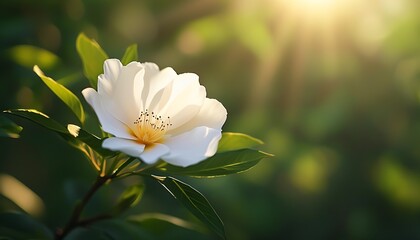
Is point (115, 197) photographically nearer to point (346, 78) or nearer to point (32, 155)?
point (32, 155)

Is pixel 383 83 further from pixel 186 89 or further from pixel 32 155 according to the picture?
pixel 186 89

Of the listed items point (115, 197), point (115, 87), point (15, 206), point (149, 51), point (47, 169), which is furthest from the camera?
point (149, 51)

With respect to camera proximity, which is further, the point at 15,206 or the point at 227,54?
the point at 227,54

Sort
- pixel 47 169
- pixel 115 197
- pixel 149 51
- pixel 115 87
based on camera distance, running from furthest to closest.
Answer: pixel 149 51
pixel 47 169
pixel 115 197
pixel 115 87

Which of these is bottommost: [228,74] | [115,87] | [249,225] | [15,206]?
[249,225]

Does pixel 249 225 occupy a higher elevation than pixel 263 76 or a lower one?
lower

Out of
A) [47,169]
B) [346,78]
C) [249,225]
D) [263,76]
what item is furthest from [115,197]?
[346,78]

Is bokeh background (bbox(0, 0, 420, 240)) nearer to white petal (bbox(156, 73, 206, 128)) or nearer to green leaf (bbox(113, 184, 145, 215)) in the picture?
green leaf (bbox(113, 184, 145, 215))
